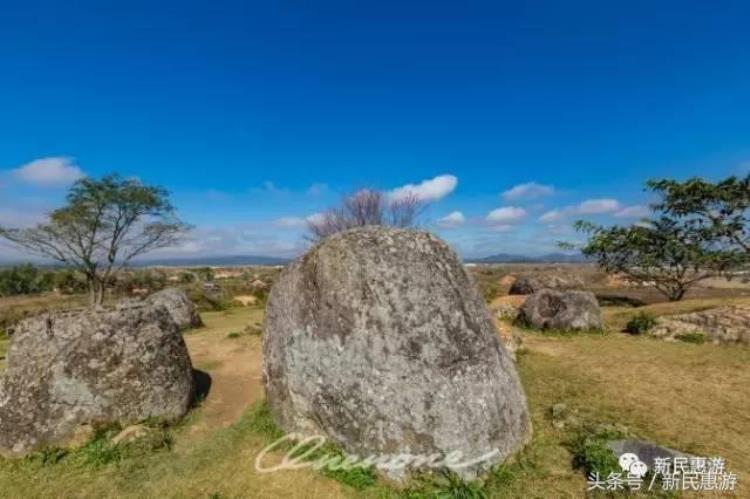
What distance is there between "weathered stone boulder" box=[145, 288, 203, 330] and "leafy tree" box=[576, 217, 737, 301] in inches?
848

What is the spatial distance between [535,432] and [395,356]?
2.92 metres

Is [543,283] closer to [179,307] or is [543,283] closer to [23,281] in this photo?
[179,307]

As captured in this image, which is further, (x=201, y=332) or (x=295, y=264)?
(x=201, y=332)

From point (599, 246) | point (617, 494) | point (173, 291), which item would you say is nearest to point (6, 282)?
point (173, 291)

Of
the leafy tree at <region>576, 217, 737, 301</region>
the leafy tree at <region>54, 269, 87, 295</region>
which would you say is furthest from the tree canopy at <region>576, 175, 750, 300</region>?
the leafy tree at <region>54, 269, 87, 295</region>

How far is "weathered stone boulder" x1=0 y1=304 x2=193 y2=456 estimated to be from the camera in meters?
7.30

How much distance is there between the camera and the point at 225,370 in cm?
1220

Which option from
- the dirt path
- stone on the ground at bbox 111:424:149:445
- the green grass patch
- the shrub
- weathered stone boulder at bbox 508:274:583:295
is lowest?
the dirt path

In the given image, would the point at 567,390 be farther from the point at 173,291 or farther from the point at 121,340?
the point at 173,291

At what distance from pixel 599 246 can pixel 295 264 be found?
898 inches

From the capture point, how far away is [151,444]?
7.20 metres

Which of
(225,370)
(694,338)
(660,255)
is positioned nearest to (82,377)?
(225,370)

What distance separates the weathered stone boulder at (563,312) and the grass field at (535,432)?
3.49 m

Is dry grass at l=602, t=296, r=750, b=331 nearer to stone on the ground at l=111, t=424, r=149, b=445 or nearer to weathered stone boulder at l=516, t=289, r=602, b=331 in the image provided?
weathered stone boulder at l=516, t=289, r=602, b=331
